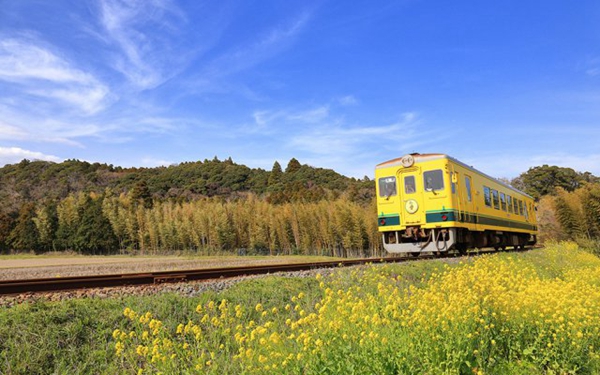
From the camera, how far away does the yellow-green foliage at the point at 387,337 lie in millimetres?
2906

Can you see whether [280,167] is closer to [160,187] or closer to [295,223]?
[160,187]

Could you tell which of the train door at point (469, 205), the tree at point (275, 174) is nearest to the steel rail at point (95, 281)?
the train door at point (469, 205)

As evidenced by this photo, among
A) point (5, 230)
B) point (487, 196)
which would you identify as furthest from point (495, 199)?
point (5, 230)

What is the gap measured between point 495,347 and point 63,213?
174 feet

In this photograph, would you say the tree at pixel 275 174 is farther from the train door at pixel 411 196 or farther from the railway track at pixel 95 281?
the railway track at pixel 95 281

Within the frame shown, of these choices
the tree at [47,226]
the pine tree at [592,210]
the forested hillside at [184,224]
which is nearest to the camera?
the pine tree at [592,210]

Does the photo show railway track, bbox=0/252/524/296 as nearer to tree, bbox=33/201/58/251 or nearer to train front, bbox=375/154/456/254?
train front, bbox=375/154/456/254

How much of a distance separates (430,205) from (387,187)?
1576 mm

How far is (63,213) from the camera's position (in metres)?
48.1

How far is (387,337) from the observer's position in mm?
3354

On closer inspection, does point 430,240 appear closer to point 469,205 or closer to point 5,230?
point 469,205

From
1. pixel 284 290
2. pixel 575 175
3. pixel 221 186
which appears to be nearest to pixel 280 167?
pixel 221 186

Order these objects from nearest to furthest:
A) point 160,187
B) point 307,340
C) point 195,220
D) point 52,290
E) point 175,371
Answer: point 307,340, point 175,371, point 52,290, point 195,220, point 160,187

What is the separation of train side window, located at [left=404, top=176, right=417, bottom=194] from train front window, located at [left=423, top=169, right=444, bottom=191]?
0.37m
